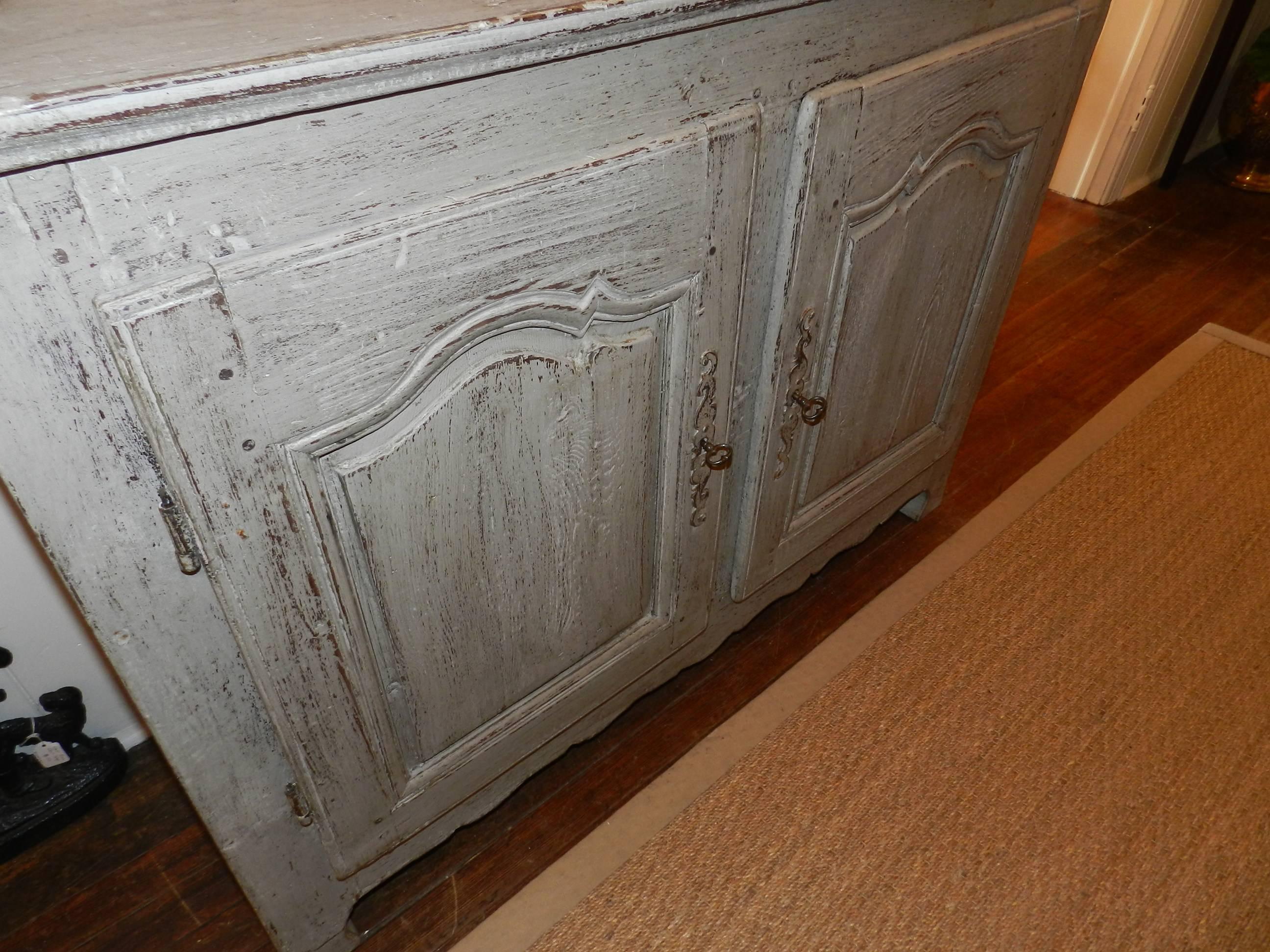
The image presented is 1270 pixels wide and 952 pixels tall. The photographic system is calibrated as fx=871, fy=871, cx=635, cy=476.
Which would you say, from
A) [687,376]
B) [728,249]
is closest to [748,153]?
[728,249]

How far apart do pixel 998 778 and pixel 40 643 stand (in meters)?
1.22

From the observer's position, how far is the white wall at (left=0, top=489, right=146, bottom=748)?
0.98m

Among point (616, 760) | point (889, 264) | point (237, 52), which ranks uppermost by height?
point (237, 52)

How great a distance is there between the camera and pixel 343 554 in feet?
2.22

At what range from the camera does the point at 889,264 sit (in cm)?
98

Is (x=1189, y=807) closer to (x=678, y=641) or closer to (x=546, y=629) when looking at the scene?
(x=678, y=641)

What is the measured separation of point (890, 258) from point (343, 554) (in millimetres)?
664

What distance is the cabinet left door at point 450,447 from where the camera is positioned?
55 cm

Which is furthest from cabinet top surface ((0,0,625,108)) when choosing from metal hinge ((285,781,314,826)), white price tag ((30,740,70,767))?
white price tag ((30,740,70,767))

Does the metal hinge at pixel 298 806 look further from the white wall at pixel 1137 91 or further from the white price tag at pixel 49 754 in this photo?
the white wall at pixel 1137 91

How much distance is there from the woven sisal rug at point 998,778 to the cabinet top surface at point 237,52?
35.7 inches

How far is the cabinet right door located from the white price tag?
0.88 m

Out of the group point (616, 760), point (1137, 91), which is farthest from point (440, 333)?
point (1137, 91)

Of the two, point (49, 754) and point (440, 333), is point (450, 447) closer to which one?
point (440, 333)
